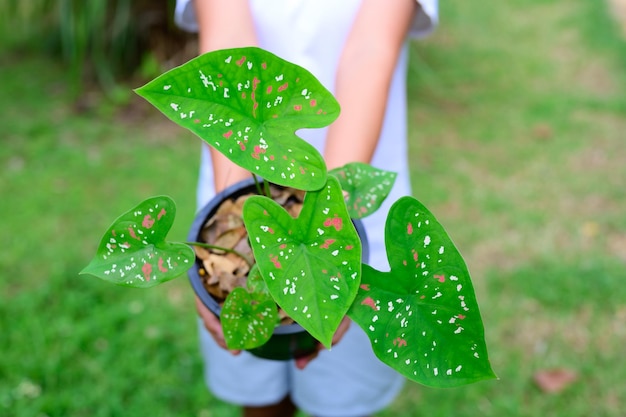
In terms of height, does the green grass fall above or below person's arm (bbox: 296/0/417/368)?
below

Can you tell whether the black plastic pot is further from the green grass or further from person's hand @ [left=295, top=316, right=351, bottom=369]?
the green grass

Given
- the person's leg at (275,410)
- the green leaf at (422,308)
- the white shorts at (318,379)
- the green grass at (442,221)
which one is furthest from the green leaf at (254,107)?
the green grass at (442,221)

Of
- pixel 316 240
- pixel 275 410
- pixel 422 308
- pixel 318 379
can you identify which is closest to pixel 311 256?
pixel 316 240

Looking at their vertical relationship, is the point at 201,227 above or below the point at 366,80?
below

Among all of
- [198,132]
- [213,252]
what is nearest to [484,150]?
[213,252]

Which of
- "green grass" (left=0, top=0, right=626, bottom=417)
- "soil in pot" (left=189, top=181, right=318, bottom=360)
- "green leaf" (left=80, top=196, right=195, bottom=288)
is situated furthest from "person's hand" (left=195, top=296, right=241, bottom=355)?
"green grass" (left=0, top=0, right=626, bottom=417)

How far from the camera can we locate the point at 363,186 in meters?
0.82

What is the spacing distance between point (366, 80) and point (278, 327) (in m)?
0.38

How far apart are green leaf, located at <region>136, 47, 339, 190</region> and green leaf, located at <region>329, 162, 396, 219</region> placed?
0.15 m

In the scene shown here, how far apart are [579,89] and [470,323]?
2.90 meters

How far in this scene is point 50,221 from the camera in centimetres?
221

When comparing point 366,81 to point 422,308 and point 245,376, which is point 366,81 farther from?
point 245,376

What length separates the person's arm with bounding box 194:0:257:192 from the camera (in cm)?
95

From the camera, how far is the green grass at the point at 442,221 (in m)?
1.65
